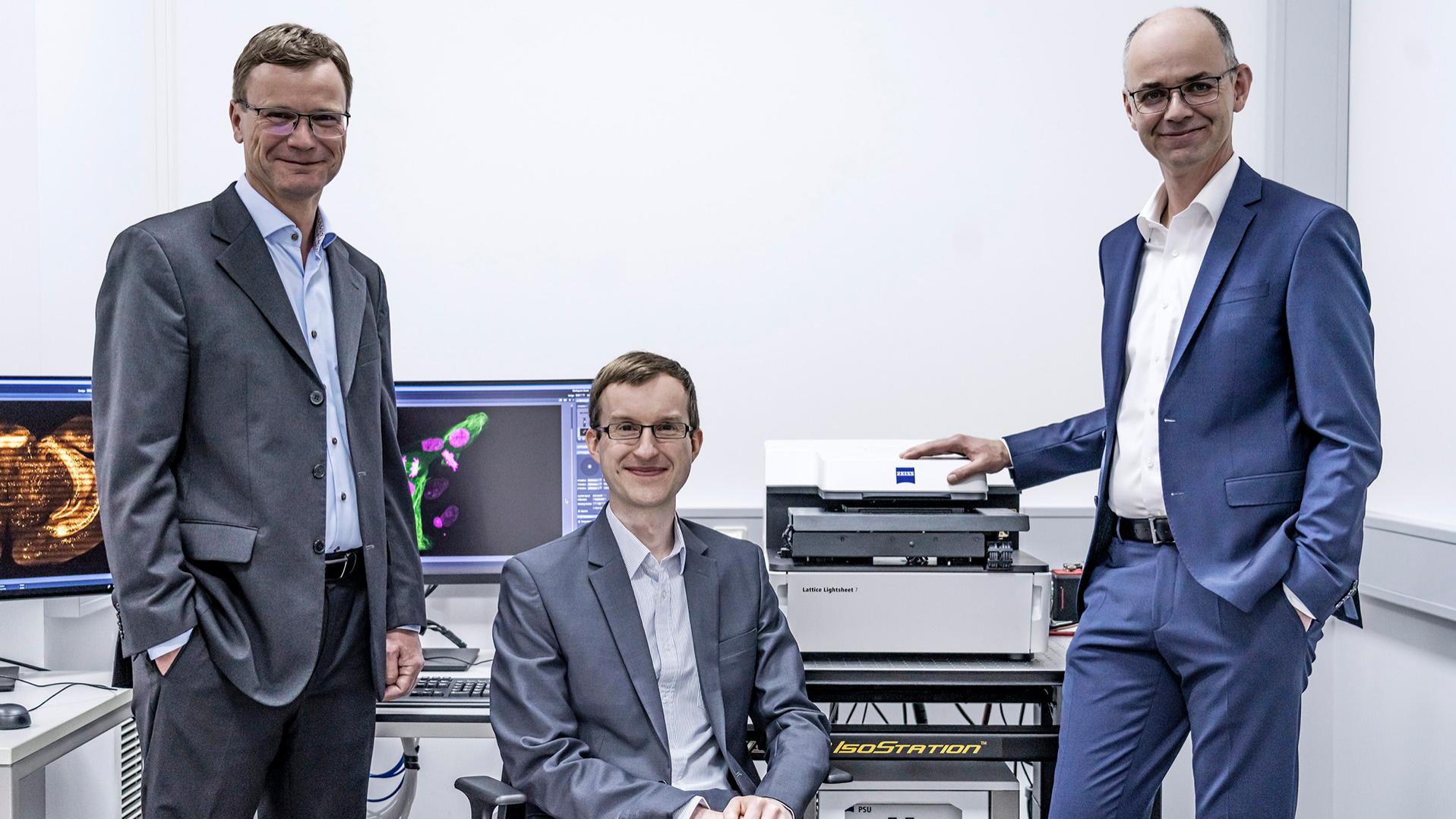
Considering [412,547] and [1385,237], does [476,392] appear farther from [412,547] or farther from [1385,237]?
[1385,237]

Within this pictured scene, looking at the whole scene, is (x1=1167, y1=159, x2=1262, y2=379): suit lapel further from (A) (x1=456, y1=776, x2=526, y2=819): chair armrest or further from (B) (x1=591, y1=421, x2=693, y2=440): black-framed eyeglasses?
(A) (x1=456, y1=776, x2=526, y2=819): chair armrest

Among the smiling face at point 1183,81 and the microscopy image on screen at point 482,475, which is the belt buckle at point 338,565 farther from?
the smiling face at point 1183,81

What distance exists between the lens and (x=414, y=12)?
2.85 meters

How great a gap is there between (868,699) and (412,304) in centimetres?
161

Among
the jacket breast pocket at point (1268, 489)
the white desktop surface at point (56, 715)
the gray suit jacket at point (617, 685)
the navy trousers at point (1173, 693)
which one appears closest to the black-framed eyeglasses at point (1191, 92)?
the jacket breast pocket at point (1268, 489)

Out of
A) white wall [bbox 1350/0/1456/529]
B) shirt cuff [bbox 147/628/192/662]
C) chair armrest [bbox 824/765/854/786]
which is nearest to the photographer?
shirt cuff [bbox 147/628/192/662]

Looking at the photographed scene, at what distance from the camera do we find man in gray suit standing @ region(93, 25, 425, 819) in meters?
1.46

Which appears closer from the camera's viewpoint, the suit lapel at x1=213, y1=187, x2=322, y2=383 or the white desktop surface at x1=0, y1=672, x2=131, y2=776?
the suit lapel at x1=213, y1=187, x2=322, y2=383

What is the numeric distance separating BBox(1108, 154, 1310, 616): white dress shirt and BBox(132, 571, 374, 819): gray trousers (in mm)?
1207

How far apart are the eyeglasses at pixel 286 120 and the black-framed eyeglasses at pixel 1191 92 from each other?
1216 mm

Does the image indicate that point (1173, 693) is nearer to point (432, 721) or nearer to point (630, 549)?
point (630, 549)

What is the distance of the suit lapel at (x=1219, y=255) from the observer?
1626mm

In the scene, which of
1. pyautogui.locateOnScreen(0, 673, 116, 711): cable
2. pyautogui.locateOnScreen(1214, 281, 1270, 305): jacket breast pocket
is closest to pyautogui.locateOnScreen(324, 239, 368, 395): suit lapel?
pyautogui.locateOnScreen(0, 673, 116, 711): cable

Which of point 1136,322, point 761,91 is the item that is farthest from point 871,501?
point 761,91
